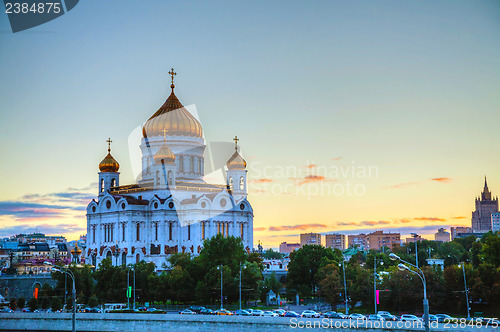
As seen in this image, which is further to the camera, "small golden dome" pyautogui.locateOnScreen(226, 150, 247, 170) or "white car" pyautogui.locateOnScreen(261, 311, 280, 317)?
"small golden dome" pyautogui.locateOnScreen(226, 150, 247, 170)

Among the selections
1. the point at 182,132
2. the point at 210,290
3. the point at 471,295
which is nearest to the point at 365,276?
the point at 471,295

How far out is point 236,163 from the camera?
333ft

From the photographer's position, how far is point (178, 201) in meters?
94.9

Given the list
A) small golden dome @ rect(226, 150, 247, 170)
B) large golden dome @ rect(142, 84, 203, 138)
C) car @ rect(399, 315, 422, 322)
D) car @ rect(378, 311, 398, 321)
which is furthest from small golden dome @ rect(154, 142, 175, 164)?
car @ rect(399, 315, 422, 322)

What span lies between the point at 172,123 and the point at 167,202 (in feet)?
39.1

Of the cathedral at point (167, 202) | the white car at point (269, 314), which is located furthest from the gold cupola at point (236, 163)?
the white car at point (269, 314)

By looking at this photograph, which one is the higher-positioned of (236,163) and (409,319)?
(236,163)

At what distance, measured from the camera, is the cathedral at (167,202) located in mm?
93312

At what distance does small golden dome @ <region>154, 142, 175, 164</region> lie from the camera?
95.6 metres

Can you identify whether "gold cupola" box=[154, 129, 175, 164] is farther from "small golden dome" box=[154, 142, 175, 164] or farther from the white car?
the white car

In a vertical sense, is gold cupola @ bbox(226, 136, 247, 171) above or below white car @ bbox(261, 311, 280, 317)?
above

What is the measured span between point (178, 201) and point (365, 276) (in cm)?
3550

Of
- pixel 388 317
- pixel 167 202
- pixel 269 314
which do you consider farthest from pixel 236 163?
pixel 388 317

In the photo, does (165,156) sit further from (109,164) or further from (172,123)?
(109,164)
